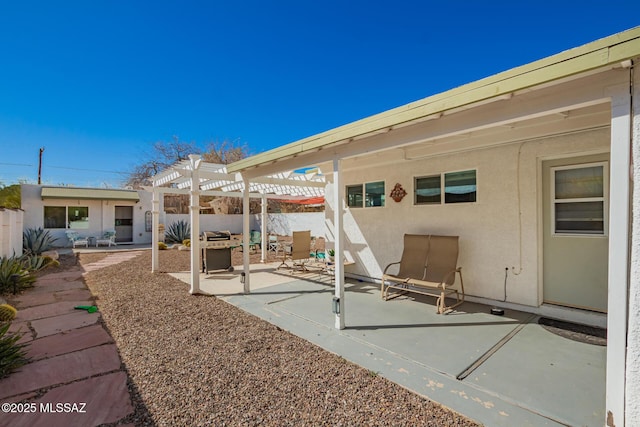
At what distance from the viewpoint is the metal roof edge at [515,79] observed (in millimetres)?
1891

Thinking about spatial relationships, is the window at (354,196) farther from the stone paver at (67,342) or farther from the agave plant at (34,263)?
the agave plant at (34,263)

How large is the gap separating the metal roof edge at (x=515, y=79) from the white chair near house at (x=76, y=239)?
60.1ft

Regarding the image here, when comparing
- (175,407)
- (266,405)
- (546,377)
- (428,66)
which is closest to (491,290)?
(546,377)

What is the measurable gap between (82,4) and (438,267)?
35.9 feet

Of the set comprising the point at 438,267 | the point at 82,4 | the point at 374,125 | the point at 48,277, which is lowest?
the point at 48,277

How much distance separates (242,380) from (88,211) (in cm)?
1946

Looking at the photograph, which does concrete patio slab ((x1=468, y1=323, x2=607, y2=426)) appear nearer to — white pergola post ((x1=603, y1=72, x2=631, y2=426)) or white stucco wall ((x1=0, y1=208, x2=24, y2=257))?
white pergola post ((x1=603, y1=72, x2=631, y2=426))

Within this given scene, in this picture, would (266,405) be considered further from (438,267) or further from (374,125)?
(438,267)

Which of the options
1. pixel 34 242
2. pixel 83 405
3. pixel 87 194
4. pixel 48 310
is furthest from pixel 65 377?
pixel 87 194

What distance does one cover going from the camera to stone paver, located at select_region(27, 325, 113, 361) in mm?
3718

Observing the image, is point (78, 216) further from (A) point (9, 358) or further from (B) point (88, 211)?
(A) point (9, 358)

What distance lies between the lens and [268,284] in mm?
7457

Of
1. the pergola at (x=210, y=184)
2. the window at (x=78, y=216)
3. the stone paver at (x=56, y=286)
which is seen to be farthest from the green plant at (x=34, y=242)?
the pergola at (x=210, y=184)

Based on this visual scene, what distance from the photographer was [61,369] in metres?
3.30
